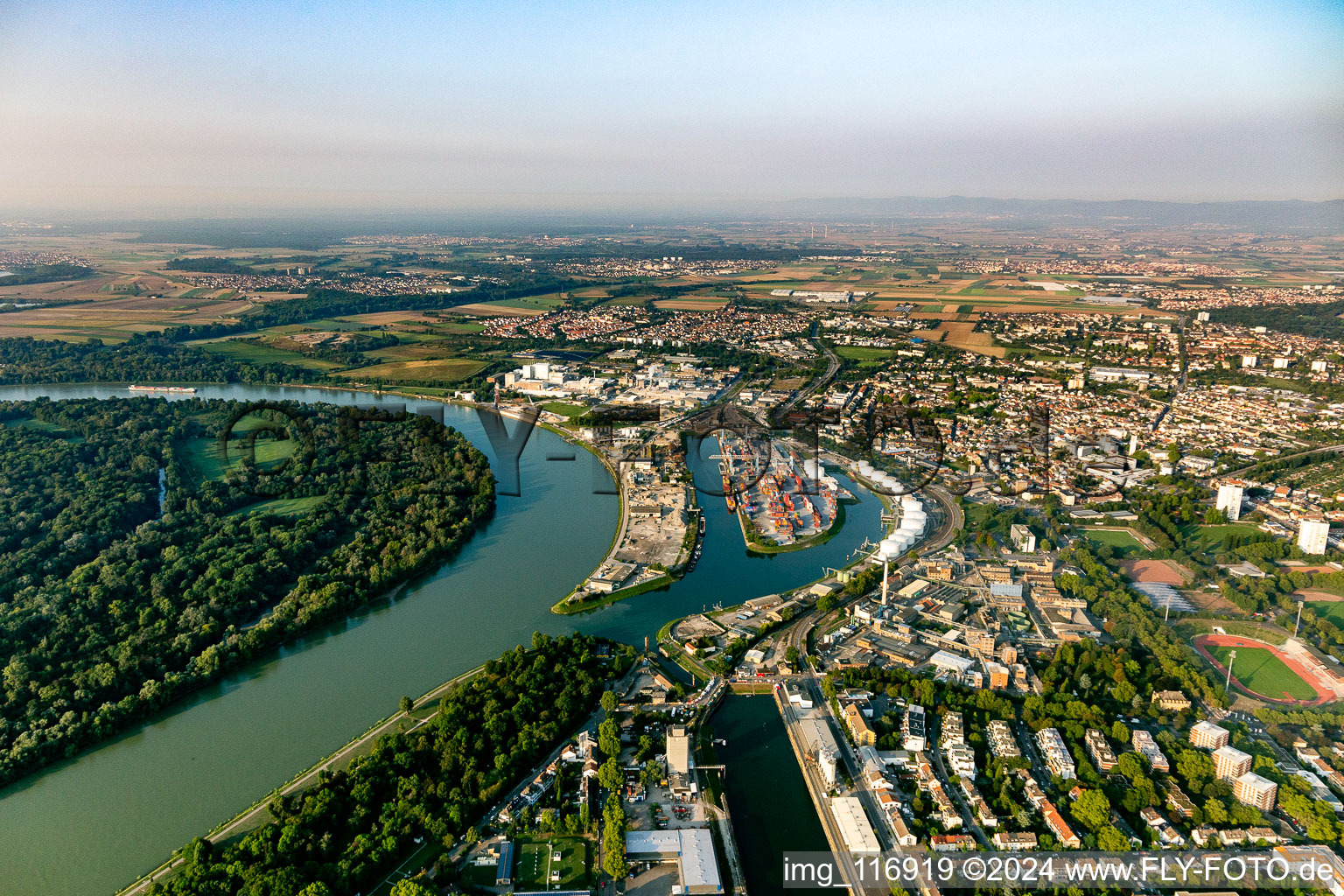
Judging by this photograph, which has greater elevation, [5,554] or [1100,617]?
[5,554]

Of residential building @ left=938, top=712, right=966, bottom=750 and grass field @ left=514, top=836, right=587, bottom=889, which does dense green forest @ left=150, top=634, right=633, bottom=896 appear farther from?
residential building @ left=938, top=712, right=966, bottom=750

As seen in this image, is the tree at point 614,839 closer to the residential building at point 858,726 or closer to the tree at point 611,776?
the tree at point 611,776

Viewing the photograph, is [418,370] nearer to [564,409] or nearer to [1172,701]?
[564,409]

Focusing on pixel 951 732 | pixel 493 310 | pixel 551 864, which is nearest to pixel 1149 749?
pixel 951 732

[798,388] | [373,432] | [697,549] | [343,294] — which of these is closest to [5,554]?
[373,432]

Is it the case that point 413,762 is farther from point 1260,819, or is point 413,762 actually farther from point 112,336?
point 112,336
